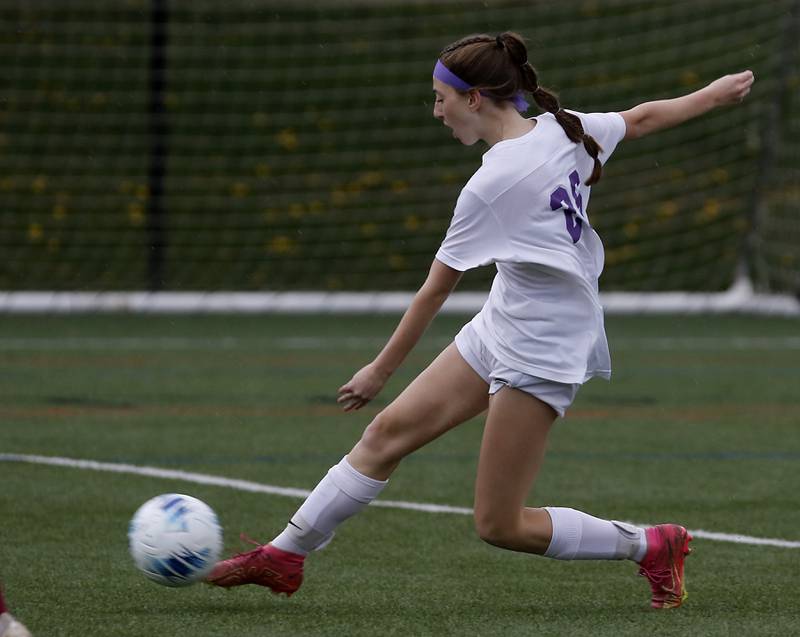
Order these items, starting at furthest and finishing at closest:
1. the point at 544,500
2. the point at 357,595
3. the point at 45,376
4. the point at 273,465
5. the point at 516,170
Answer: the point at 45,376 < the point at 273,465 < the point at 544,500 < the point at 357,595 < the point at 516,170

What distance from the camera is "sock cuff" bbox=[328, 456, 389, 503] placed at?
480cm

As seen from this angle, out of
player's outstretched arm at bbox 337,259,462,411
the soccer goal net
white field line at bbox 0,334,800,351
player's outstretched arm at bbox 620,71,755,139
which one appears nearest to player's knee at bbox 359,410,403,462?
player's outstretched arm at bbox 337,259,462,411

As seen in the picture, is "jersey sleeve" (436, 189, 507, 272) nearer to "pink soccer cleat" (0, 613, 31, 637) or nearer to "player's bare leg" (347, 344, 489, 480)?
"player's bare leg" (347, 344, 489, 480)

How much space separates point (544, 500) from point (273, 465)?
1.44m

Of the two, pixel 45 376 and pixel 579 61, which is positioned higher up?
pixel 579 61

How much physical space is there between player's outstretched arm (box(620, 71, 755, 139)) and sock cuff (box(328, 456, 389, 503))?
1.32 metres

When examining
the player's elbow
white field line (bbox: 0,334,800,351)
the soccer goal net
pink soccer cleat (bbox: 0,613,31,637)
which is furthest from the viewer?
the soccer goal net

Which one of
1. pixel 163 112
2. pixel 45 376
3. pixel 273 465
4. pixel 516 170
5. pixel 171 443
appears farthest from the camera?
pixel 163 112

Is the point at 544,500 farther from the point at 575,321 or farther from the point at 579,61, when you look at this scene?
the point at 579,61

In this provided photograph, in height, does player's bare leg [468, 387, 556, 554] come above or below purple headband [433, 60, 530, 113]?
below

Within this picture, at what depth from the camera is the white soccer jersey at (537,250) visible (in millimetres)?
4488

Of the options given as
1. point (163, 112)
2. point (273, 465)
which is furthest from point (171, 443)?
point (163, 112)

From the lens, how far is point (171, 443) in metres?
8.02

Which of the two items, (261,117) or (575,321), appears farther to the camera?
(261,117)
